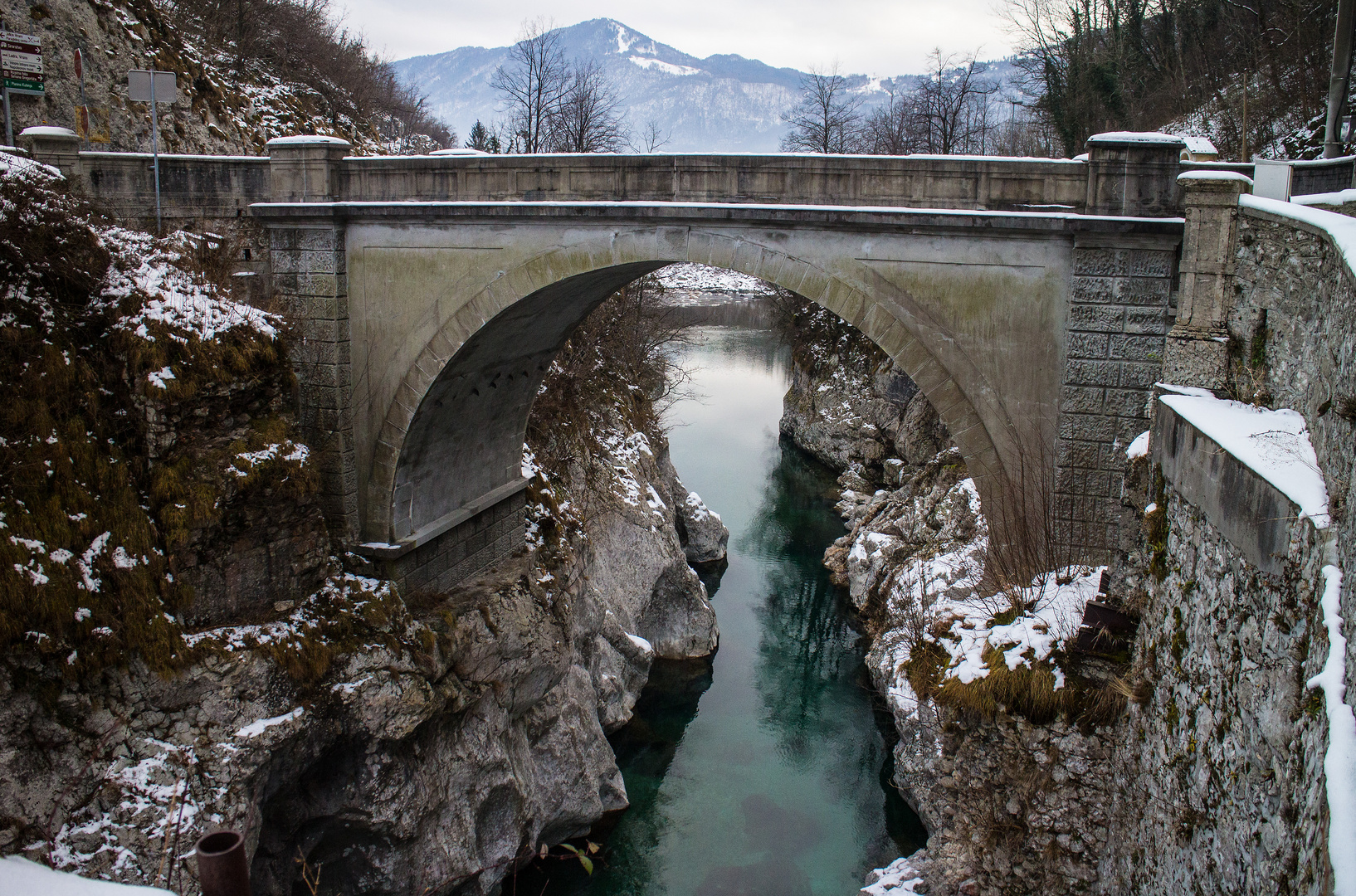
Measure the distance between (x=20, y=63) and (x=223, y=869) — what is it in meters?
14.5

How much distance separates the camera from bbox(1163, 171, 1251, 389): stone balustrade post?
6.66 m

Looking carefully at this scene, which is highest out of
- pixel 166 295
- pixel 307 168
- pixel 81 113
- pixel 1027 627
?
pixel 81 113

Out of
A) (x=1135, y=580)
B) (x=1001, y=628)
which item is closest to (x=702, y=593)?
(x=1001, y=628)

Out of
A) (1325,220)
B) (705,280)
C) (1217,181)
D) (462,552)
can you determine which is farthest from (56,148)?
(705,280)

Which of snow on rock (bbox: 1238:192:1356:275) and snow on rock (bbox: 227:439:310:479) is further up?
snow on rock (bbox: 1238:192:1356:275)

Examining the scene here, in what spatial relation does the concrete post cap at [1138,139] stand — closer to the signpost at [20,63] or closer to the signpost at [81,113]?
the signpost at [20,63]

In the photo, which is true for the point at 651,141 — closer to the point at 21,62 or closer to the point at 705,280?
the point at 21,62

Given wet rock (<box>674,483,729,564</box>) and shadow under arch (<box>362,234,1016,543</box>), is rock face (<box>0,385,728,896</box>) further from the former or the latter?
wet rock (<box>674,483,729,564</box>)

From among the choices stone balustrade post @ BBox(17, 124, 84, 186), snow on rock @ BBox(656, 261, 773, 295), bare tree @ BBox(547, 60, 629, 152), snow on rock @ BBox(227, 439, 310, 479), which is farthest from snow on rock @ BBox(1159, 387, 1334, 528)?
snow on rock @ BBox(656, 261, 773, 295)

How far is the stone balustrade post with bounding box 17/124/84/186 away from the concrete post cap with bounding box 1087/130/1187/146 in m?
11.2

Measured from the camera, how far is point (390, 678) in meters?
9.91

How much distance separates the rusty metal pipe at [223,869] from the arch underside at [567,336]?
7.02 m

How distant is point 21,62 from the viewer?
13.0 m

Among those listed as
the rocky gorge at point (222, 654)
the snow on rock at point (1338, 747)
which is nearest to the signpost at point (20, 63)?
the rocky gorge at point (222, 654)
